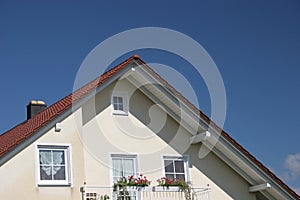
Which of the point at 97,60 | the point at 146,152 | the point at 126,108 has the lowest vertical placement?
the point at 146,152

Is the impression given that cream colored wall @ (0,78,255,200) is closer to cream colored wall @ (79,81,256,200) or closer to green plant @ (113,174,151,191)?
cream colored wall @ (79,81,256,200)

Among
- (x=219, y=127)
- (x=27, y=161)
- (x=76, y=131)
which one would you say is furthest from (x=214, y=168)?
(x=27, y=161)

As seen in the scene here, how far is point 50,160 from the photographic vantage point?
18.1 m

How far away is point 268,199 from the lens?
21.2m

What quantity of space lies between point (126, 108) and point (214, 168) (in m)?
3.61

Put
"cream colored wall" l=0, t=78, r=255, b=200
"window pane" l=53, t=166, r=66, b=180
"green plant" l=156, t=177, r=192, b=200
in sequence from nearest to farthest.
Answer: "cream colored wall" l=0, t=78, r=255, b=200, "window pane" l=53, t=166, r=66, b=180, "green plant" l=156, t=177, r=192, b=200

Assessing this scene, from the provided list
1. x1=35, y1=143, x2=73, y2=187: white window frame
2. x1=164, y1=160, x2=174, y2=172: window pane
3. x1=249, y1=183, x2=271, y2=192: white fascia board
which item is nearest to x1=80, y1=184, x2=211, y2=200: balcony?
x1=35, y1=143, x2=73, y2=187: white window frame

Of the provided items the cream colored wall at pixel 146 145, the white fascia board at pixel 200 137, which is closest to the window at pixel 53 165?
the cream colored wall at pixel 146 145

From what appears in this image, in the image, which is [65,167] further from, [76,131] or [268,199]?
[268,199]

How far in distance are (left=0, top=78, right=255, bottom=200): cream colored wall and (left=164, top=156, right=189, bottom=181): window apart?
8.1 inches

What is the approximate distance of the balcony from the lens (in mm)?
18156

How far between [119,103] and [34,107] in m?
6.57

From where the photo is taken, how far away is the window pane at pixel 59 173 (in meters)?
18.1

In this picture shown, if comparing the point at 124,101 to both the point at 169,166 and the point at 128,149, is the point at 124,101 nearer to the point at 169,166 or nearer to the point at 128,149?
the point at 128,149
